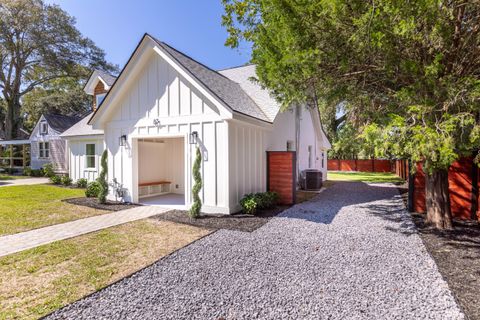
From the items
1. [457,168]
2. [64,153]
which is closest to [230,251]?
[457,168]

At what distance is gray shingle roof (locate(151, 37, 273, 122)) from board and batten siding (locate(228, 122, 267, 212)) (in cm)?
60

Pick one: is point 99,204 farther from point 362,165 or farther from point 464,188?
point 362,165

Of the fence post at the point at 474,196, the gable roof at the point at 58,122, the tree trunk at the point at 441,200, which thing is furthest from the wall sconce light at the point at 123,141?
the gable roof at the point at 58,122

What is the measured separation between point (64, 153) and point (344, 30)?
21.9 meters

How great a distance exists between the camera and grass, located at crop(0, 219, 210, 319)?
3447 millimetres

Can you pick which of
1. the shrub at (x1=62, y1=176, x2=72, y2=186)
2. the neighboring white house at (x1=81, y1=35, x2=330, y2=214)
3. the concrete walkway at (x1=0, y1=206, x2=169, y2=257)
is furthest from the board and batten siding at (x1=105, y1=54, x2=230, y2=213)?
the shrub at (x1=62, y1=176, x2=72, y2=186)

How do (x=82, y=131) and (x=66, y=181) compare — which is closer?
(x=66, y=181)

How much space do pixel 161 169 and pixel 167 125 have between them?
4.46 m

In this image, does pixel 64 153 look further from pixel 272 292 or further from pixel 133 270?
pixel 272 292

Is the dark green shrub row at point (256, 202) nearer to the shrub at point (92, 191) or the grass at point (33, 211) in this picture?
the grass at point (33, 211)

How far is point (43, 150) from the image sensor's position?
21688mm

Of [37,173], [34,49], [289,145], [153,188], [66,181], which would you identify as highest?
[34,49]

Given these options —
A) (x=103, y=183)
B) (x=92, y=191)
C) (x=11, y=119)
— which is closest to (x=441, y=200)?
(x=103, y=183)

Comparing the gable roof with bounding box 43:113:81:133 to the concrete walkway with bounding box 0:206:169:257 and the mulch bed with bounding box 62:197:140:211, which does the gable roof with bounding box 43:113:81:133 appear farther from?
the concrete walkway with bounding box 0:206:169:257
